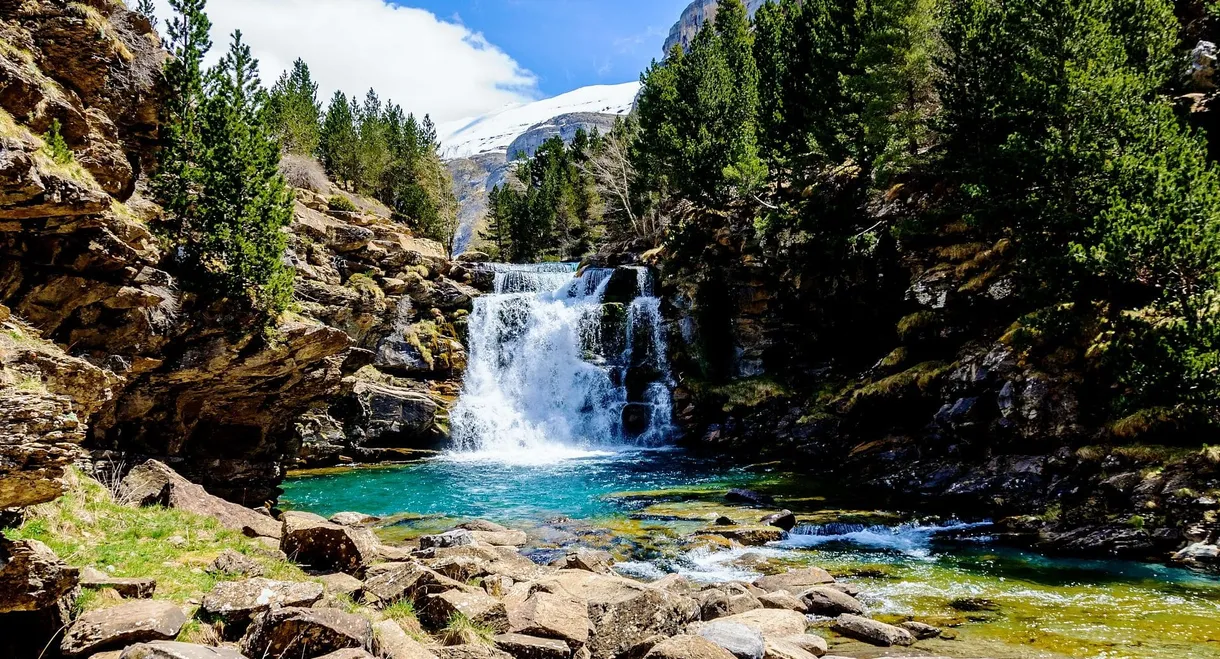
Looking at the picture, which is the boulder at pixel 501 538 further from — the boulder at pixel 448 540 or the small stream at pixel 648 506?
the small stream at pixel 648 506

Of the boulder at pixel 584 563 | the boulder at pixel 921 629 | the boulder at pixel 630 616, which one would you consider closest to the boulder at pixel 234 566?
the boulder at pixel 630 616

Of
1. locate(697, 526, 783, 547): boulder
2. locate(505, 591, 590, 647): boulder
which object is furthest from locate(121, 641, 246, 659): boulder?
locate(697, 526, 783, 547): boulder

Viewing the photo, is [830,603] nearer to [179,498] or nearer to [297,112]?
[179,498]

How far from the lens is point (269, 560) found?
9.20 m

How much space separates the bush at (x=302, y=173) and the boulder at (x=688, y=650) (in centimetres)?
5159

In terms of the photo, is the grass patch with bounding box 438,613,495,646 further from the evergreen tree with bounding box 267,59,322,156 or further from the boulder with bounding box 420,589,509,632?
the evergreen tree with bounding box 267,59,322,156

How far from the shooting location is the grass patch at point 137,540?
778 centimetres

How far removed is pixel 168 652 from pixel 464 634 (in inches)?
125

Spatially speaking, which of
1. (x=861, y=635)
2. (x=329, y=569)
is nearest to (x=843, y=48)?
(x=861, y=635)

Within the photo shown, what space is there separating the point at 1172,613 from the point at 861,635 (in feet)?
19.9

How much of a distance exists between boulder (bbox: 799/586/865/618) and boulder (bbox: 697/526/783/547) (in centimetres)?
525

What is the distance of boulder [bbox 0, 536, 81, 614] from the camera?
560 cm

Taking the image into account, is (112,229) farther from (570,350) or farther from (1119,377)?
(570,350)

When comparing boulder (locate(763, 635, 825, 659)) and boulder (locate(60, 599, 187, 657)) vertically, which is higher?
boulder (locate(60, 599, 187, 657))
